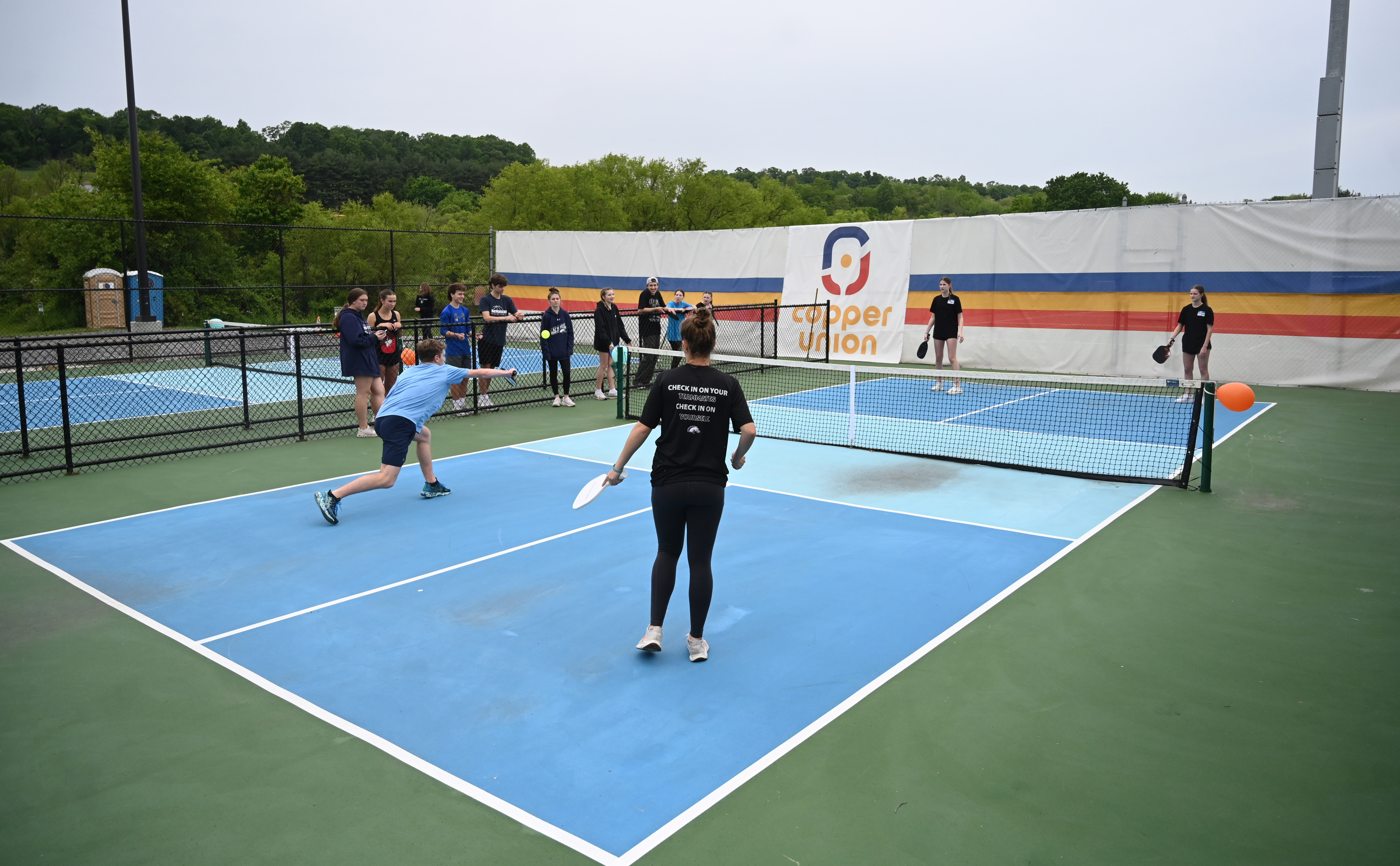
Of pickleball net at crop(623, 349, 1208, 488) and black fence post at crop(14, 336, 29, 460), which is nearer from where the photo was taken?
black fence post at crop(14, 336, 29, 460)

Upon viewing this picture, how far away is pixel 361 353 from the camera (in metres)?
11.7

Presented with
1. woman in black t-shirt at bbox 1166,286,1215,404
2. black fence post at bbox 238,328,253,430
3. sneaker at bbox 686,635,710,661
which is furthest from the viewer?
woman in black t-shirt at bbox 1166,286,1215,404

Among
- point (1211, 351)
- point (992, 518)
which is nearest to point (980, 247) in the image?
point (1211, 351)

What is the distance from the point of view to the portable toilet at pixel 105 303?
2525cm

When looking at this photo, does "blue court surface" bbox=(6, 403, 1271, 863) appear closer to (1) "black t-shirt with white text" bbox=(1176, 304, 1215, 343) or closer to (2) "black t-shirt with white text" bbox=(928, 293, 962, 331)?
(1) "black t-shirt with white text" bbox=(1176, 304, 1215, 343)

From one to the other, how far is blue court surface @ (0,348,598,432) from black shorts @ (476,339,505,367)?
9.81 feet

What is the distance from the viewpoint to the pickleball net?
35.0 feet

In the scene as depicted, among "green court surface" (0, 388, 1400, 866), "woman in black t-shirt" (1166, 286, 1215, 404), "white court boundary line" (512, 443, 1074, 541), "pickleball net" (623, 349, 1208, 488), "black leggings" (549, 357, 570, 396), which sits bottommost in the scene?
"green court surface" (0, 388, 1400, 866)

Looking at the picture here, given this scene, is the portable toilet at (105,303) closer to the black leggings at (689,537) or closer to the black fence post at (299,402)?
the black fence post at (299,402)

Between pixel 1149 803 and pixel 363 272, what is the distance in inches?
1439

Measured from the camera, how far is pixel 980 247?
19.9m

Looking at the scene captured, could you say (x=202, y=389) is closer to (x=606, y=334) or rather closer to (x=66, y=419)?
(x=66, y=419)

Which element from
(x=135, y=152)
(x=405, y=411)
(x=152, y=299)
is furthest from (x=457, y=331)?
(x=152, y=299)

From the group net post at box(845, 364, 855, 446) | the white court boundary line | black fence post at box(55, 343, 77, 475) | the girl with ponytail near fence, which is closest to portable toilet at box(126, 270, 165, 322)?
the girl with ponytail near fence
